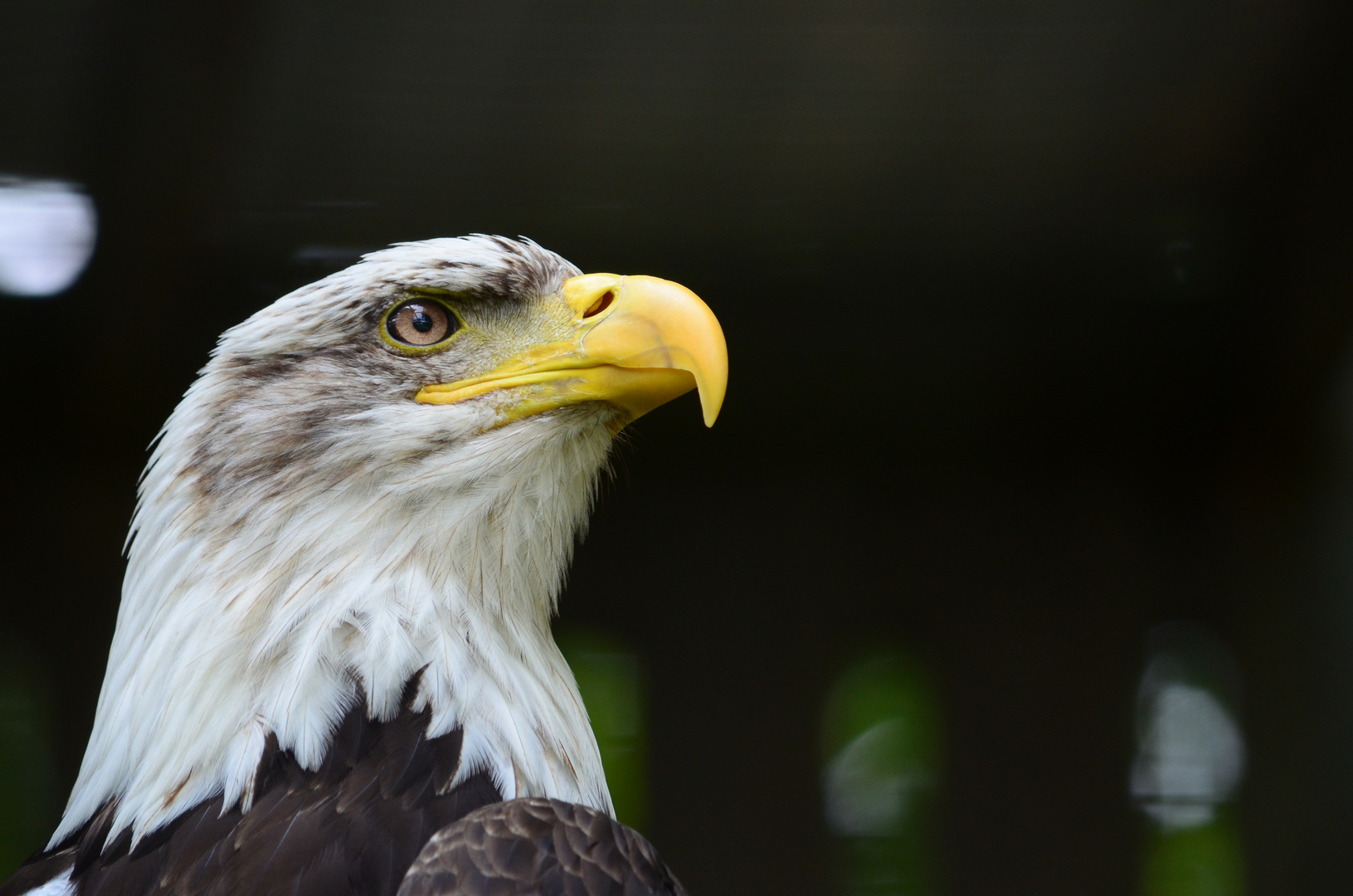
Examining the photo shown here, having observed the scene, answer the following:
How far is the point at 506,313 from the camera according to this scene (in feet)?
5.54

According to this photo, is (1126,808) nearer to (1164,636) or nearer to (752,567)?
(1164,636)

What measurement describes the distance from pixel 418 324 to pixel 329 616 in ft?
1.60

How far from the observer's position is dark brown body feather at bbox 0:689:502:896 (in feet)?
4.26

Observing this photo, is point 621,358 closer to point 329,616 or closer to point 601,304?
point 601,304

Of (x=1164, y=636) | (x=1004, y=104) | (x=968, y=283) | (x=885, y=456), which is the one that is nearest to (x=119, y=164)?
(x=1004, y=104)

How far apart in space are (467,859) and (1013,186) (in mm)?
3041

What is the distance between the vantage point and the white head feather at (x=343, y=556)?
148cm

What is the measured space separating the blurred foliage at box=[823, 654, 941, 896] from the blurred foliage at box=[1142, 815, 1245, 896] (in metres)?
1.04

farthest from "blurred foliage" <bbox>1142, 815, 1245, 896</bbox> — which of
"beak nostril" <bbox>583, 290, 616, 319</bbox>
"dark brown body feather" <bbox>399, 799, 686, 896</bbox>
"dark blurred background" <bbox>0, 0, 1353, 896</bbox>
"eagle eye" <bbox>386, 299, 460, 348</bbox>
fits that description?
"eagle eye" <bbox>386, 299, 460, 348</bbox>

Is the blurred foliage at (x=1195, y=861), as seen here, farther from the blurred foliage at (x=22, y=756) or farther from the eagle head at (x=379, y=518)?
the blurred foliage at (x=22, y=756)

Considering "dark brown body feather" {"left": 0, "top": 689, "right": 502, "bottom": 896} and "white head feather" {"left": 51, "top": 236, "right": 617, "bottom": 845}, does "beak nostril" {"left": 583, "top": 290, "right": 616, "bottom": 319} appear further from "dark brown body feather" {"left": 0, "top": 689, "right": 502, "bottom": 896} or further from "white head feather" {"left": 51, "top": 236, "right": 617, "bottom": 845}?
"dark brown body feather" {"left": 0, "top": 689, "right": 502, "bottom": 896}

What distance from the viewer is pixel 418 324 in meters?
1.66

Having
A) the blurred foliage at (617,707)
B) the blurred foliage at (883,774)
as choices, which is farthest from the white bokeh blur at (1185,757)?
the blurred foliage at (617,707)

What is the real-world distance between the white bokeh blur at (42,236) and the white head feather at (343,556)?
6.67 feet
